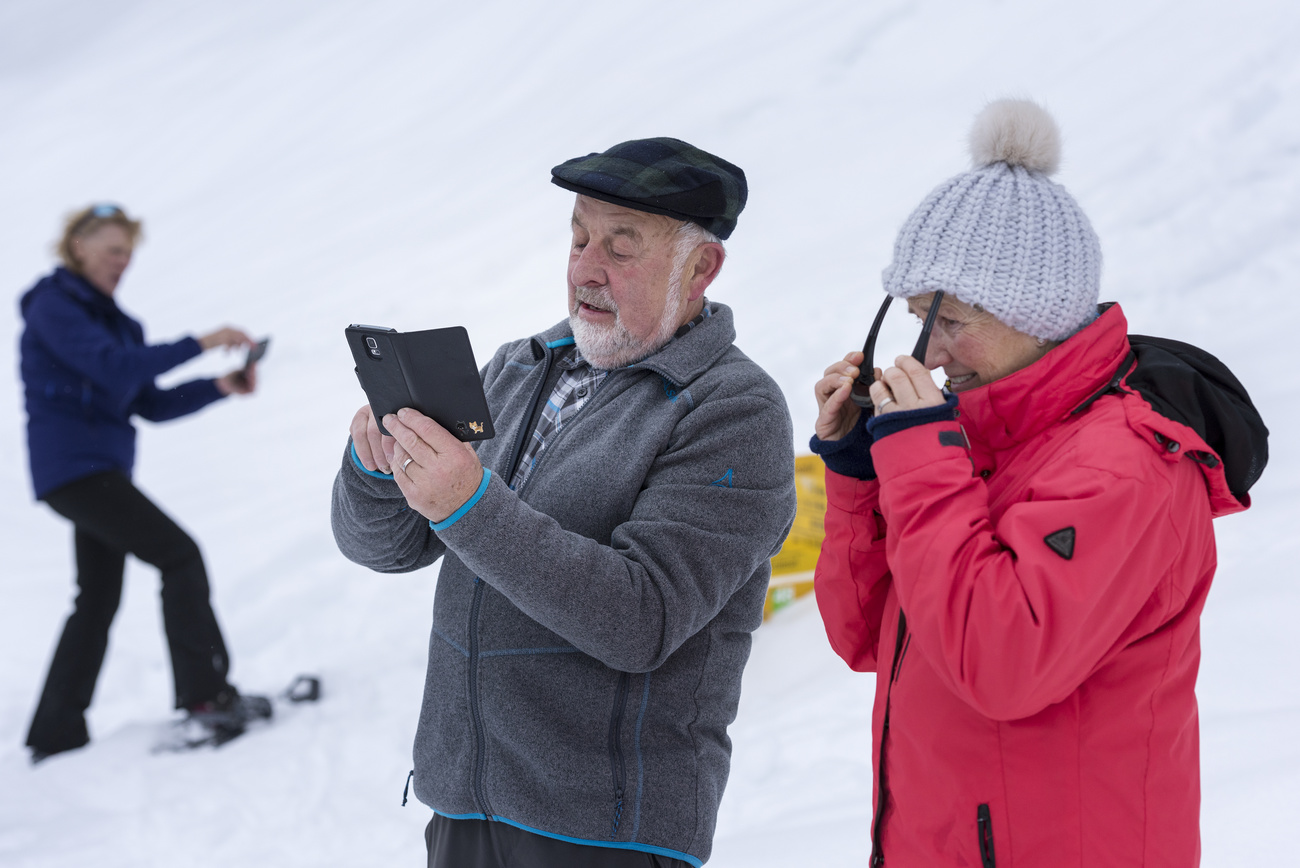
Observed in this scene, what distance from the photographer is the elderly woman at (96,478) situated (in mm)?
3764

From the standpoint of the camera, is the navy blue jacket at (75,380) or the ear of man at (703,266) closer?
the ear of man at (703,266)

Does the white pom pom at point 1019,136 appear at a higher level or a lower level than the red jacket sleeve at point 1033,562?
higher

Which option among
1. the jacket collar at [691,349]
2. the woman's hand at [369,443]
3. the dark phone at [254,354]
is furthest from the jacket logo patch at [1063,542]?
the dark phone at [254,354]

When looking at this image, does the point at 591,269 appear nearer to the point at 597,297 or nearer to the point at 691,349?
the point at 597,297

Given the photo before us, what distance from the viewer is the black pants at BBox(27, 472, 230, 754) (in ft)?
12.4

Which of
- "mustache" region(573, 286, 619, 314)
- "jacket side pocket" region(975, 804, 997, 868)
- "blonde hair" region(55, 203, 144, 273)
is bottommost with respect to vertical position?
"jacket side pocket" region(975, 804, 997, 868)

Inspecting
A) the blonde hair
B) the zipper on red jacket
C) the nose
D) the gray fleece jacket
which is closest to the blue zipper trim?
the gray fleece jacket

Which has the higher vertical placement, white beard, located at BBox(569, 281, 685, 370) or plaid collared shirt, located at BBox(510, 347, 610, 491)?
white beard, located at BBox(569, 281, 685, 370)

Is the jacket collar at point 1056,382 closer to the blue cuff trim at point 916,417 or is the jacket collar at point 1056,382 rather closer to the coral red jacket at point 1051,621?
the coral red jacket at point 1051,621

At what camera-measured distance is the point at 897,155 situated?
8102mm

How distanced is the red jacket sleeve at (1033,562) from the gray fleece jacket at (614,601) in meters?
0.35

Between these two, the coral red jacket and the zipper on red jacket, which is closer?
the coral red jacket

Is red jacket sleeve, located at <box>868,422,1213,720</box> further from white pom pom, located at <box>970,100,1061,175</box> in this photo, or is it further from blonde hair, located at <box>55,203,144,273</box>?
blonde hair, located at <box>55,203,144,273</box>

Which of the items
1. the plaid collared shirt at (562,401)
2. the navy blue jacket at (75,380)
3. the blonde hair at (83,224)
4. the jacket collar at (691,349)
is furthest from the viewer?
the blonde hair at (83,224)
